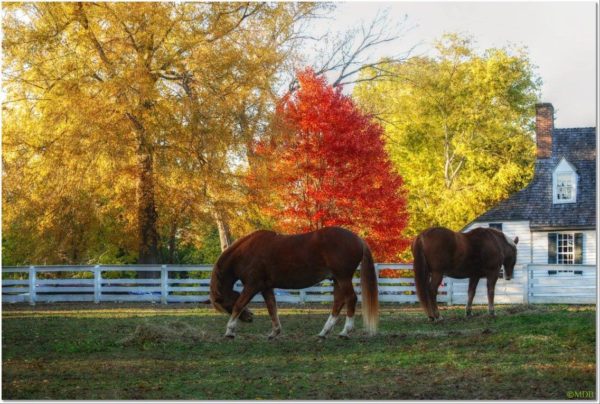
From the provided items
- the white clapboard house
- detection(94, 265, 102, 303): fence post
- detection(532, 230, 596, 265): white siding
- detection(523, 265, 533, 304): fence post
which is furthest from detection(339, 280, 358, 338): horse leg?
detection(532, 230, 596, 265): white siding

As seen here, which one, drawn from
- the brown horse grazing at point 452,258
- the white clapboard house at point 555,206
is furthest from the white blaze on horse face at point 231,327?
the white clapboard house at point 555,206

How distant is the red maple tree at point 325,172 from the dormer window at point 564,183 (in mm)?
7536

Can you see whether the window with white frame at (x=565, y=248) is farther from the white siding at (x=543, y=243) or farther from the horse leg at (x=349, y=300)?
the horse leg at (x=349, y=300)

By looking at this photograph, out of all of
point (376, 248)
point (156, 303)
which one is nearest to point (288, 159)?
point (376, 248)

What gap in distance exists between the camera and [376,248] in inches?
922

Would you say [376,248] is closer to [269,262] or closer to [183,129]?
[183,129]

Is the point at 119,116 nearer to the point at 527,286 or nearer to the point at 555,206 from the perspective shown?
the point at 527,286

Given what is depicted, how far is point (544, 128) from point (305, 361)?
67.4ft

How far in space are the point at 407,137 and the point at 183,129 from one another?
739 inches

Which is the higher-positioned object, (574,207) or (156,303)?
(574,207)

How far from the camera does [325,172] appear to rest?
880 inches

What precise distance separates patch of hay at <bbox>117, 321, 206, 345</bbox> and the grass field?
Result: 2 centimetres

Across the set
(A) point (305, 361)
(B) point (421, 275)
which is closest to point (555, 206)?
(B) point (421, 275)

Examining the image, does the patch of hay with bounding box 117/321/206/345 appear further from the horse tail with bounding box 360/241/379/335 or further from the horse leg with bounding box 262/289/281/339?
the horse tail with bounding box 360/241/379/335
